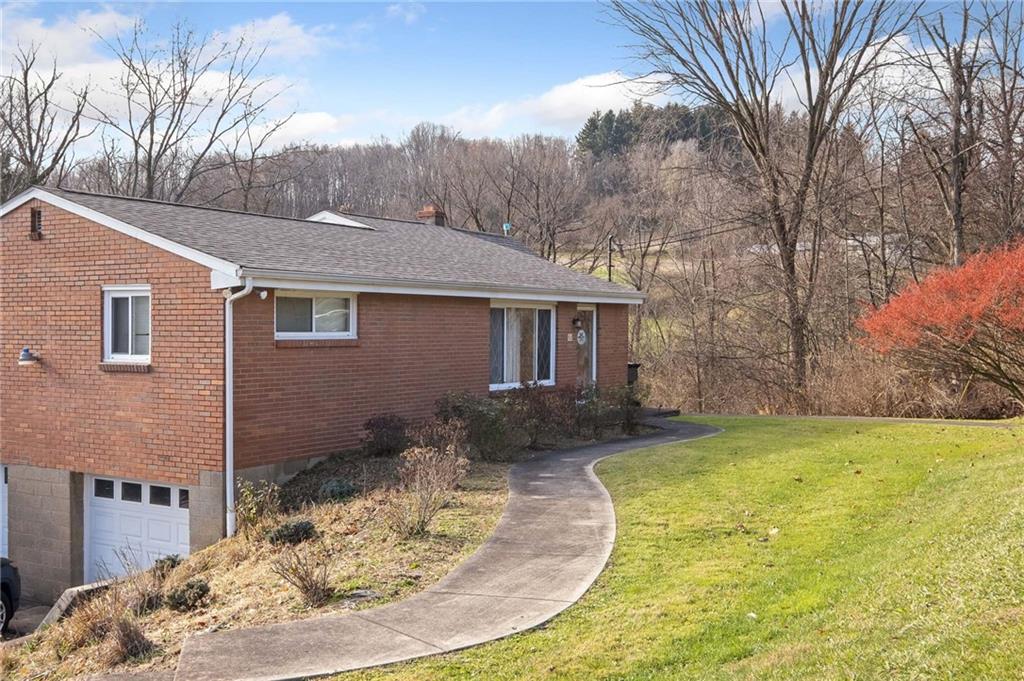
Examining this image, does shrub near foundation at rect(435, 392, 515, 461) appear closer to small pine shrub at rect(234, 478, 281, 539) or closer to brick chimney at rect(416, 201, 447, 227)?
small pine shrub at rect(234, 478, 281, 539)

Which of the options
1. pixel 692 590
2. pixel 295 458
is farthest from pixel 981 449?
pixel 295 458

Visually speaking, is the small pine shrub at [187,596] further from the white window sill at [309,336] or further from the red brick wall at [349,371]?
the white window sill at [309,336]

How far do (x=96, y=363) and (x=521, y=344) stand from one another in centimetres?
809

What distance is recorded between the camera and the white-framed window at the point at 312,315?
12.8 m

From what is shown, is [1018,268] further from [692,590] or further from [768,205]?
[692,590]

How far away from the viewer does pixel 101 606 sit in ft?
26.1

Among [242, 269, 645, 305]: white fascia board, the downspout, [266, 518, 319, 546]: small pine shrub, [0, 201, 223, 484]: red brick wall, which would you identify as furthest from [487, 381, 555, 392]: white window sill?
[266, 518, 319, 546]: small pine shrub

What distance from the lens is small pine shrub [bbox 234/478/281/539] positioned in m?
10.8

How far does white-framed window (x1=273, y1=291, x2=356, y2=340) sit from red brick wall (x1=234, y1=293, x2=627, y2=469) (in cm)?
16

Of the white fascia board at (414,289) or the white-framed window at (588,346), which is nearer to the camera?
the white fascia board at (414,289)

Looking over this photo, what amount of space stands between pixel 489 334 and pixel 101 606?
32.6ft

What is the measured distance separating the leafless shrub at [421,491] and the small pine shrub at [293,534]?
0.88 meters

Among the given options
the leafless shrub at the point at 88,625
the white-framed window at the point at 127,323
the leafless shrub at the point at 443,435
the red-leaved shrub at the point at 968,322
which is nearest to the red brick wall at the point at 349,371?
the leafless shrub at the point at 443,435

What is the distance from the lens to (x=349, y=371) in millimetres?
13820
